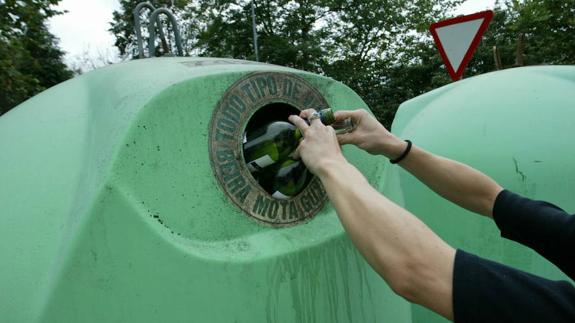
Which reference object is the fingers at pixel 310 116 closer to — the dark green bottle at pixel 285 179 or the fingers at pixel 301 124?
the fingers at pixel 301 124

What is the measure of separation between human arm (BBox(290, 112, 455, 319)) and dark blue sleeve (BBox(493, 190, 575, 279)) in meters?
0.36

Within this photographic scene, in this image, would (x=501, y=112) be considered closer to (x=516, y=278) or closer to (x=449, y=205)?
(x=449, y=205)

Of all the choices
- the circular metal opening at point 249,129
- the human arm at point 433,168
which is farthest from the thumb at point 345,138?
the circular metal opening at point 249,129

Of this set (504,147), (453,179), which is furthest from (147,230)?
(504,147)

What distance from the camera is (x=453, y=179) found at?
4.99 ft

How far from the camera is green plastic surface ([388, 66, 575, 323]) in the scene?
6.02 ft

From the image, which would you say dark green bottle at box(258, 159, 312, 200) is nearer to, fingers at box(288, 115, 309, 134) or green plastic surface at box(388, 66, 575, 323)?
fingers at box(288, 115, 309, 134)

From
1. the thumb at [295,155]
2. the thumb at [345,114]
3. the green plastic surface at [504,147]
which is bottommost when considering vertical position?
the green plastic surface at [504,147]

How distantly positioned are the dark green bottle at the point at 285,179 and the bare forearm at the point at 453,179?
314 mm

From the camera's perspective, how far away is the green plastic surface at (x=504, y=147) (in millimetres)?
1836

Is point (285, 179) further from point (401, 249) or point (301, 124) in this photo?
point (401, 249)

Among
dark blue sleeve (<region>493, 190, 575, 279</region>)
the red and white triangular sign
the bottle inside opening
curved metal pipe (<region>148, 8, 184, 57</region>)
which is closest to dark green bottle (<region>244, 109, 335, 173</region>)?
the bottle inside opening

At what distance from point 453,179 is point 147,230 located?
3.36 feet

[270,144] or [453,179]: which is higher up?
[270,144]
